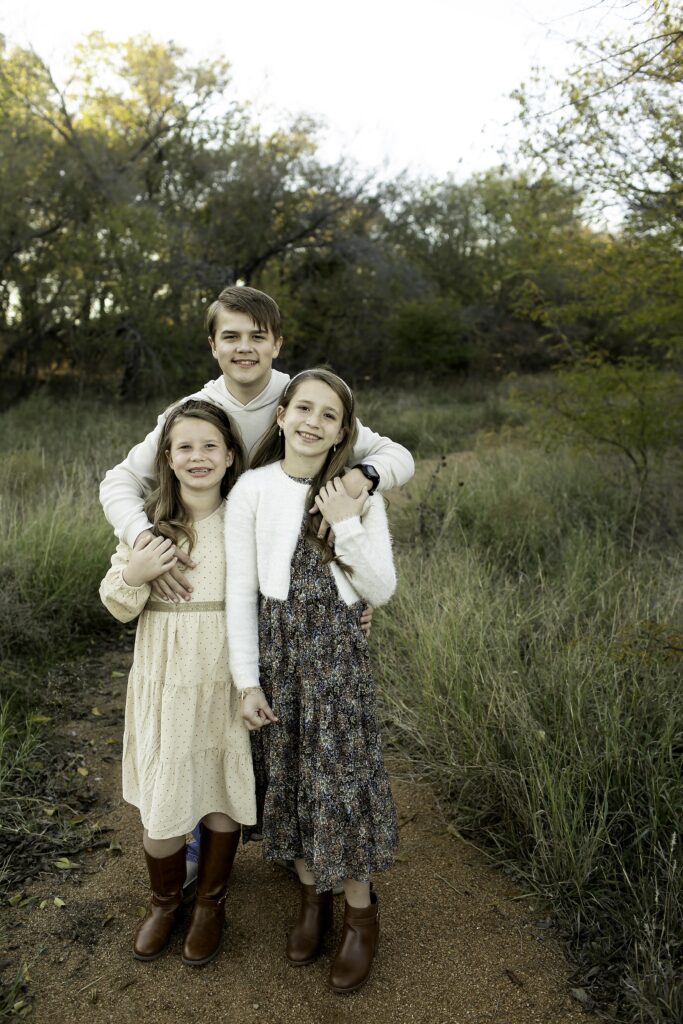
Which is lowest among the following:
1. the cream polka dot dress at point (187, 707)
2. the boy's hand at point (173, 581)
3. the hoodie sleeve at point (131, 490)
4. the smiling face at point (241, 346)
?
the cream polka dot dress at point (187, 707)

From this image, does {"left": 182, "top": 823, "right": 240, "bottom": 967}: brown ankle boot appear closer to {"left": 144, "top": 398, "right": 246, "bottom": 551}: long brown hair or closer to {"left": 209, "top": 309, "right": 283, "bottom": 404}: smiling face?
{"left": 144, "top": 398, "right": 246, "bottom": 551}: long brown hair

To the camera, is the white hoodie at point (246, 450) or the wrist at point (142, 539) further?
the white hoodie at point (246, 450)

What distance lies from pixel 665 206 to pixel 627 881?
5.50m

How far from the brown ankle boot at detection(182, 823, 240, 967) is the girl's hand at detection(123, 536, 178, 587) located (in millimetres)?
805

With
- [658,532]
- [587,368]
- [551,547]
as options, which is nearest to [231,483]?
[551,547]

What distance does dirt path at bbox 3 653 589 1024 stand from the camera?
86.0 inches

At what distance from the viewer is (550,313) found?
764 centimetres

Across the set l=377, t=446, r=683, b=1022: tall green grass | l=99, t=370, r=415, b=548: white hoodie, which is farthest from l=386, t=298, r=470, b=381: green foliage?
l=99, t=370, r=415, b=548: white hoodie

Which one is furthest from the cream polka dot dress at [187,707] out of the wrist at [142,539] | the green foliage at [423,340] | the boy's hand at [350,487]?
the green foliage at [423,340]

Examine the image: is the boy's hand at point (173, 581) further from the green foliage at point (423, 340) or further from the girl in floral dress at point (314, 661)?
the green foliage at point (423, 340)

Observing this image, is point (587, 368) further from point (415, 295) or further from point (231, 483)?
point (415, 295)

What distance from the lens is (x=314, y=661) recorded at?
7.28 ft

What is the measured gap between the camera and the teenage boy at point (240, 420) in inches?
92.2

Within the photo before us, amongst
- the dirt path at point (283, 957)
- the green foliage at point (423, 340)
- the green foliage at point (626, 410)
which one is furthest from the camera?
the green foliage at point (423, 340)
